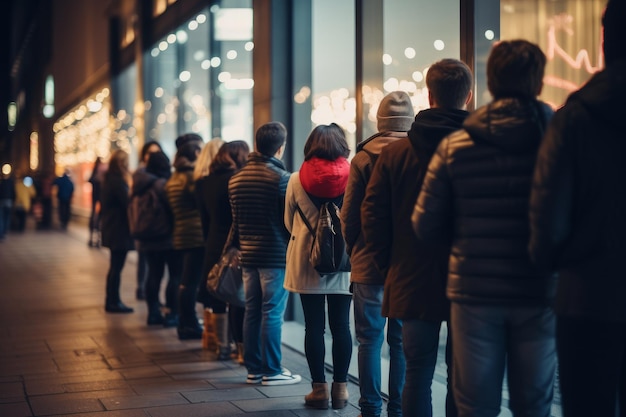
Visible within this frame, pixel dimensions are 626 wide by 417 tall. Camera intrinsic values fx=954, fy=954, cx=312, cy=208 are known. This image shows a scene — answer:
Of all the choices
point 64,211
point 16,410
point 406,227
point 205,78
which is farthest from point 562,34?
point 64,211

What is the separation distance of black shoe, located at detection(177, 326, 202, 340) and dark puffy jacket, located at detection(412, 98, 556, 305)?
18.0ft

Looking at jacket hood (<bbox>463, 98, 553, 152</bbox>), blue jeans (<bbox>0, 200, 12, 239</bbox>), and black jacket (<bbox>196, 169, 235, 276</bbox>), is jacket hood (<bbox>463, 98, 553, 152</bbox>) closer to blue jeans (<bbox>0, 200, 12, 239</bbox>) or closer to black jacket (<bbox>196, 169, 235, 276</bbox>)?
black jacket (<bbox>196, 169, 235, 276</bbox>)

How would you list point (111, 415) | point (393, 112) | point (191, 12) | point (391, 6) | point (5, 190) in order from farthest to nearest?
point (5, 190)
point (191, 12)
point (391, 6)
point (111, 415)
point (393, 112)

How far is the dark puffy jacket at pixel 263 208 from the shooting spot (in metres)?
6.59

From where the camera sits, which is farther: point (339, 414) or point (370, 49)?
point (370, 49)

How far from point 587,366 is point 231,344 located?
201 inches

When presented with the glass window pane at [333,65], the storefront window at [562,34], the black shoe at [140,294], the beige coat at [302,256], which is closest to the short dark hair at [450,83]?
the beige coat at [302,256]

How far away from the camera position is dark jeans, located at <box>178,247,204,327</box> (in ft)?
28.1

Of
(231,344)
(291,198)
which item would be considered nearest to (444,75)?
(291,198)

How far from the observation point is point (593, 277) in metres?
3.07

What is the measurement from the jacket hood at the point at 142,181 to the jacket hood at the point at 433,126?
5450 millimetres

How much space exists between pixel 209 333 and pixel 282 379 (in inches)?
60.2

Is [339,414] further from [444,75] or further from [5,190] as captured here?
[5,190]

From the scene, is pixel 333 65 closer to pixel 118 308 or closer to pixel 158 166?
pixel 158 166
